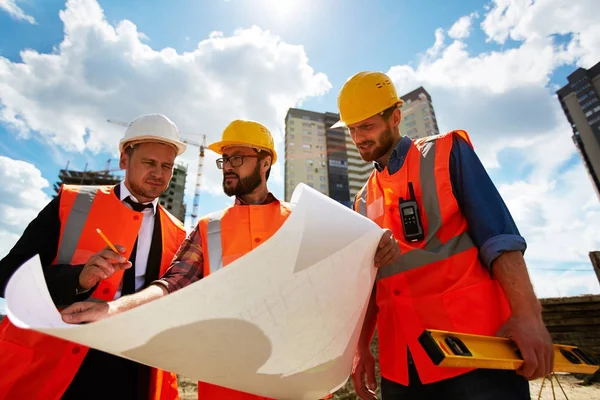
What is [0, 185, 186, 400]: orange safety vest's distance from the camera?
172cm

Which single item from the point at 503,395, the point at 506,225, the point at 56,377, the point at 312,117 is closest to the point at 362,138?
the point at 506,225

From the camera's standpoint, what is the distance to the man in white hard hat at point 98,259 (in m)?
1.71

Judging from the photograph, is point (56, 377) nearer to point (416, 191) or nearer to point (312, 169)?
point (416, 191)

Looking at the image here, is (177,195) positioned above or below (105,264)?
above

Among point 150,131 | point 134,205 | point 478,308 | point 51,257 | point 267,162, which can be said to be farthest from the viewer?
point 267,162

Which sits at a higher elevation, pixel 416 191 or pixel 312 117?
pixel 312 117

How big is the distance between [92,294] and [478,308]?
7.50ft

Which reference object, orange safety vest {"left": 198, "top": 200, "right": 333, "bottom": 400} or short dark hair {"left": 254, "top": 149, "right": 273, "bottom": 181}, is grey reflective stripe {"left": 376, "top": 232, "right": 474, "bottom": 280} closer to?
orange safety vest {"left": 198, "top": 200, "right": 333, "bottom": 400}

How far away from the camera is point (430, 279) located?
1.65 meters

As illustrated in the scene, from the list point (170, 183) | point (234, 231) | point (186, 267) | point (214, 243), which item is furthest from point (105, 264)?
point (170, 183)

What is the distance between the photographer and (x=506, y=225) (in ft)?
5.05

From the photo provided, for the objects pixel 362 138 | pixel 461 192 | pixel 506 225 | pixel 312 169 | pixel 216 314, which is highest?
pixel 312 169

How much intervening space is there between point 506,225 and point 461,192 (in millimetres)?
279

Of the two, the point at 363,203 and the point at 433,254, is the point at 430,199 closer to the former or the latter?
the point at 433,254
